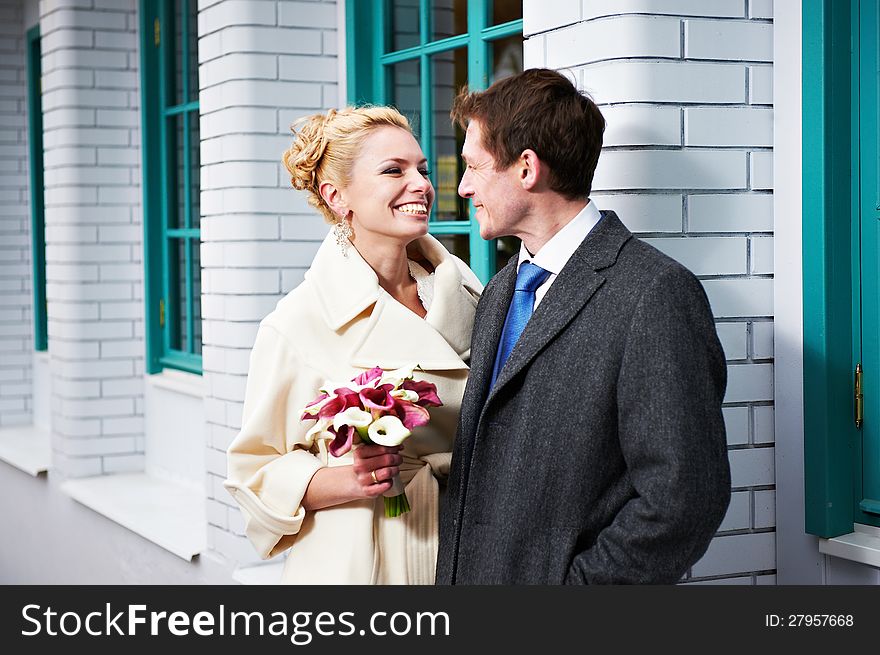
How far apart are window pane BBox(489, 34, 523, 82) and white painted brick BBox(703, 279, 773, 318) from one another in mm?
1217

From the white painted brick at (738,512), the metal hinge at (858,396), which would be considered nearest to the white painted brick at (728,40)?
the metal hinge at (858,396)

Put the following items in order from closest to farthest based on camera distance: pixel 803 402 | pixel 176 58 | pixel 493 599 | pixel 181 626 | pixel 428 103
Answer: pixel 493 599 → pixel 181 626 → pixel 803 402 → pixel 428 103 → pixel 176 58

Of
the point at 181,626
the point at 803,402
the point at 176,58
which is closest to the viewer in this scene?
the point at 181,626

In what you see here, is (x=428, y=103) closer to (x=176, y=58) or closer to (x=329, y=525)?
(x=329, y=525)

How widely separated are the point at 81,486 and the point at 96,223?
1.35 m

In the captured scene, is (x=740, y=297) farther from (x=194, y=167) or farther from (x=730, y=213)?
(x=194, y=167)

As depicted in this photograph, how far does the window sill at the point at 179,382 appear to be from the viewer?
18.1 feet

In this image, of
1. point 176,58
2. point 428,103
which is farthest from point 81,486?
point 428,103

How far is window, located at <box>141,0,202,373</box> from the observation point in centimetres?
564

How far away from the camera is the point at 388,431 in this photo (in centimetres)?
212

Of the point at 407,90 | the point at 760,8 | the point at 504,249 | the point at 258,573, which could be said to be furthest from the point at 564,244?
the point at 258,573

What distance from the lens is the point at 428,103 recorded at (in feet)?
13.0

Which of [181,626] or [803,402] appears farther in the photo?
[803,402]

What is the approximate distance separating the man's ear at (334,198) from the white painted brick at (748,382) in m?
0.94
